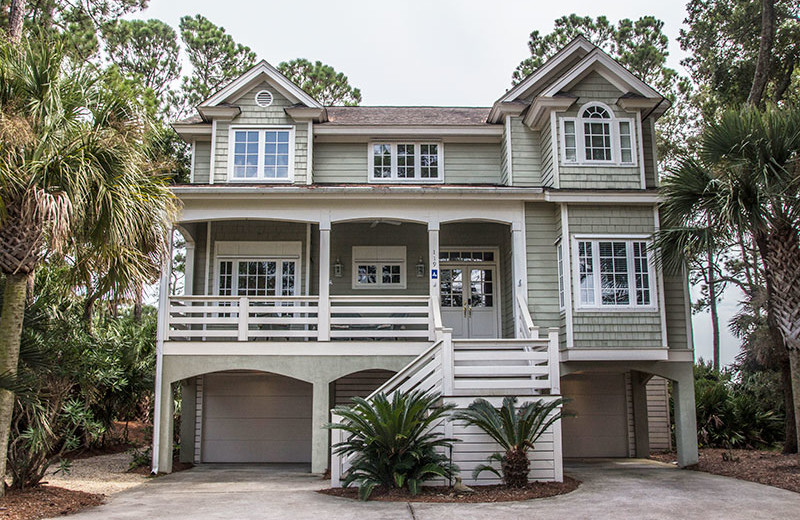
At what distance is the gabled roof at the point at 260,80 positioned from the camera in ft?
50.9

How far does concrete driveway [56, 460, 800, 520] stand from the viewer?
27.2ft

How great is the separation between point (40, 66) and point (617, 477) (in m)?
10.7

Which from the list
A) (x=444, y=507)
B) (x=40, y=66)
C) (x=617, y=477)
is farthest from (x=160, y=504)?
(x=617, y=477)

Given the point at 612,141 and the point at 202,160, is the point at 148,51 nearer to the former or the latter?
the point at 202,160

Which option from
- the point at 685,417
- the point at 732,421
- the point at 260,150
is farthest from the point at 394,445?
the point at 732,421

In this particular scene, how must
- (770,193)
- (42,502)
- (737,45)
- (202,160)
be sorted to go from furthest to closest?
(737,45) → (202,160) → (770,193) → (42,502)

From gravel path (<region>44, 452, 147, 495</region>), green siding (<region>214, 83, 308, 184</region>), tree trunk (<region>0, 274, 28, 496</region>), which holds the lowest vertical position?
gravel path (<region>44, 452, 147, 495</region>)

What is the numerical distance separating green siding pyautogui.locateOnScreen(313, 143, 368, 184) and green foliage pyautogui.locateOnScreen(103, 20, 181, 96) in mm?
12677

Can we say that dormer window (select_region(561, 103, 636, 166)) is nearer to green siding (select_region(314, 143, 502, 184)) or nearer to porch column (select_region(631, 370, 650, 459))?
green siding (select_region(314, 143, 502, 184))

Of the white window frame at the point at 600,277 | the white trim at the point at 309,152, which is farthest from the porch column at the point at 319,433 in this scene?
the white window frame at the point at 600,277

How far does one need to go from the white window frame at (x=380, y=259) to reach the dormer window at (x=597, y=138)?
4171mm

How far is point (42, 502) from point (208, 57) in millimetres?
22068

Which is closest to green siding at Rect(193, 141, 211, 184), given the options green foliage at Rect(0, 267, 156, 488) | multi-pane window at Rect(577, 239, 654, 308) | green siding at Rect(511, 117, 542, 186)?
green foliage at Rect(0, 267, 156, 488)

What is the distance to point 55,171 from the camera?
8.51m
